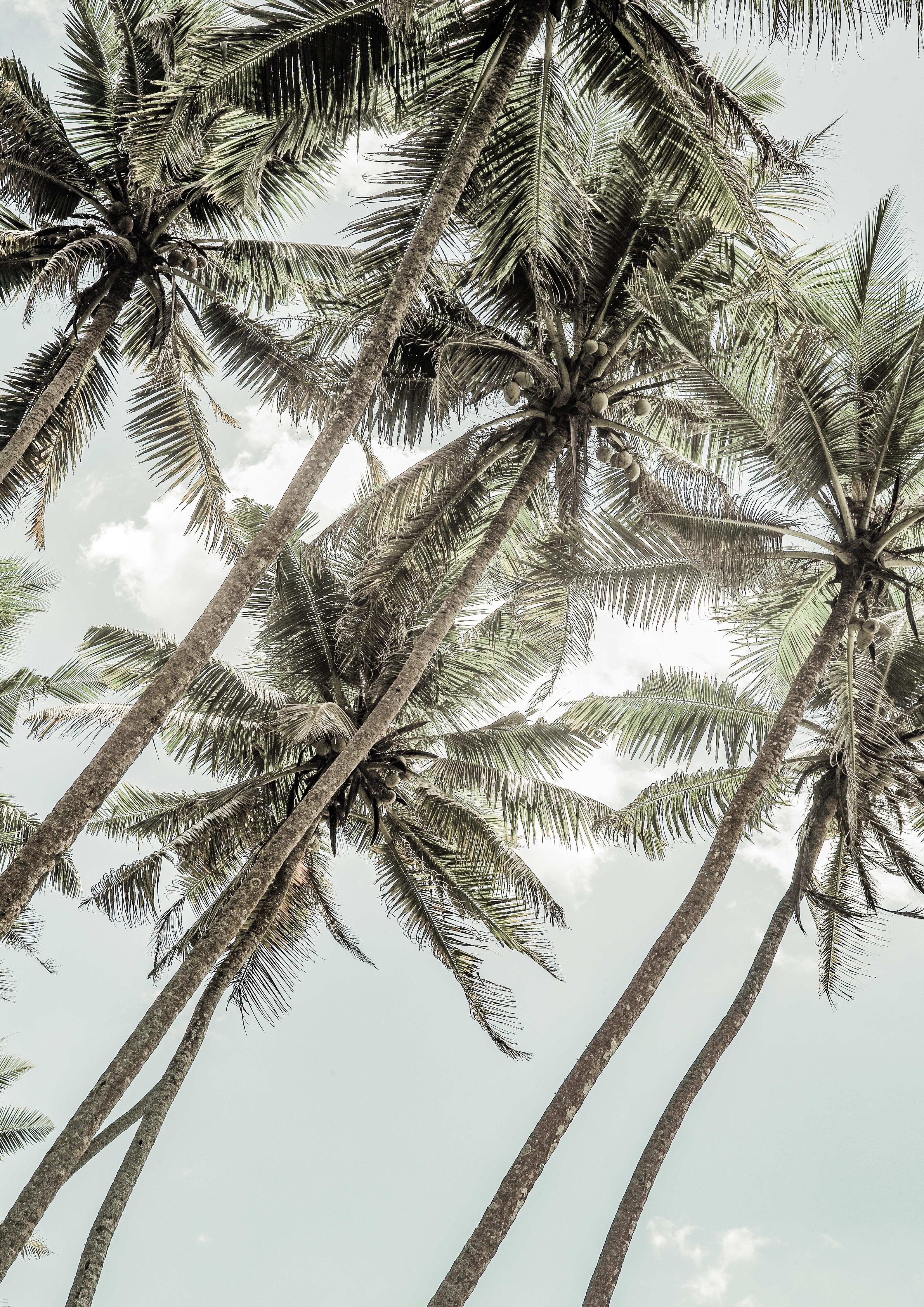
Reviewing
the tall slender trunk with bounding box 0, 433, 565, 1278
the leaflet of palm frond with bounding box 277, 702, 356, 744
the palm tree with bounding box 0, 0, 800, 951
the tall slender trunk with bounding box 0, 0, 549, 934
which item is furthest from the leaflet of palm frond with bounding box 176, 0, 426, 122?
the leaflet of palm frond with bounding box 277, 702, 356, 744

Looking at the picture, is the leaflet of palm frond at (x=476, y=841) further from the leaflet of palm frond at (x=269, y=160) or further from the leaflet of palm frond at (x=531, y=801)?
the leaflet of palm frond at (x=269, y=160)

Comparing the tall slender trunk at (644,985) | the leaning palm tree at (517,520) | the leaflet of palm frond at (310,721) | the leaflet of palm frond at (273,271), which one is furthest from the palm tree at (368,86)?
the tall slender trunk at (644,985)

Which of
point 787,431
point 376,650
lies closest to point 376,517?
point 376,650

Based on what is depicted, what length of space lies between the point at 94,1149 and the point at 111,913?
368cm

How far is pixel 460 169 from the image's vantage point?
8781 mm

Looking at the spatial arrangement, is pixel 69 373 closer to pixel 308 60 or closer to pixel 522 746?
pixel 308 60

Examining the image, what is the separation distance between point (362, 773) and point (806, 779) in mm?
4999

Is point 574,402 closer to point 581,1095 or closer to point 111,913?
point 581,1095

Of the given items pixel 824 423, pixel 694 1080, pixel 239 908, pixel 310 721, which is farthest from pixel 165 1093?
pixel 824 423

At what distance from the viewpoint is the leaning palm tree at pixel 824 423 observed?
9.64 meters

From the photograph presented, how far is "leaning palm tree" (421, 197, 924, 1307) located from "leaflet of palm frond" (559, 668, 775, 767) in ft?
7.10

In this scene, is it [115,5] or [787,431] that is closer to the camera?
[787,431]

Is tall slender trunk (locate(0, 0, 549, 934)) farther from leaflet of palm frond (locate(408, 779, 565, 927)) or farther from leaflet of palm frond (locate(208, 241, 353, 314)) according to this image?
leaflet of palm frond (locate(408, 779, 565, 927))

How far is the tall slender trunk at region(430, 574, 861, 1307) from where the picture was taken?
702 cm
